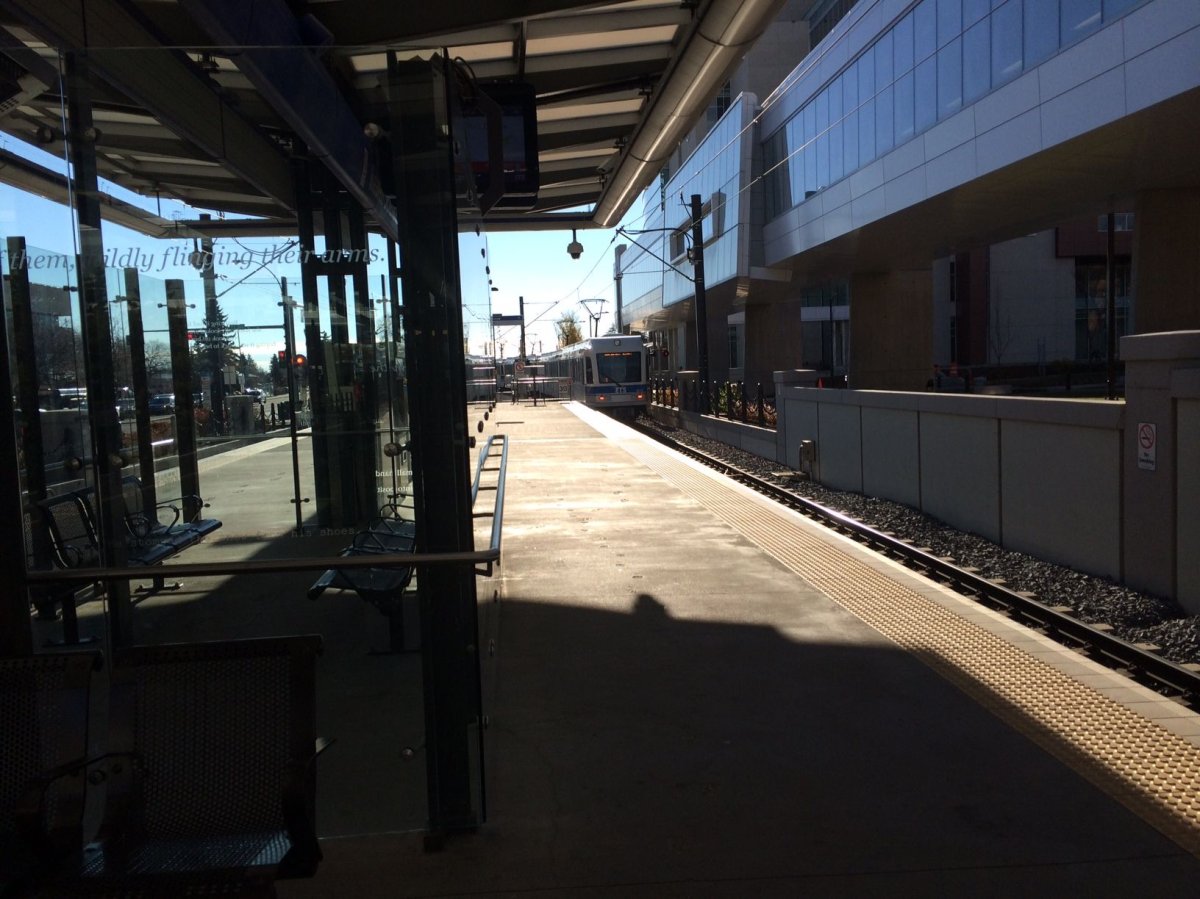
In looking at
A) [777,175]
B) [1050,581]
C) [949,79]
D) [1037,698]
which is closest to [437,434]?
[1037,698]

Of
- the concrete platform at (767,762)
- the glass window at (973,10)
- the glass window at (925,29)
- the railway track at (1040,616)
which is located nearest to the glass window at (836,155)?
the glass window at (925,29)

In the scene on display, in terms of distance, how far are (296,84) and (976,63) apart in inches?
793

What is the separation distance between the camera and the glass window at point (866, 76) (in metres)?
27.0

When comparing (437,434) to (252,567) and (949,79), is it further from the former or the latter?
(949,79)

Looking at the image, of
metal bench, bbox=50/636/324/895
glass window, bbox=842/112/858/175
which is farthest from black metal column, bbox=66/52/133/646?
glass window, bbox=842/112/858/175

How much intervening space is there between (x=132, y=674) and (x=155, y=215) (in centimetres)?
183

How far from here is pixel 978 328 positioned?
5962 cm

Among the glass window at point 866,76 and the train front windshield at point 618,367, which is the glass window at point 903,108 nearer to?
the glass window at point 866,76

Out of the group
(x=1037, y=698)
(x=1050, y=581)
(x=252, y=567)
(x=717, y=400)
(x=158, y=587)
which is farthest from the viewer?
(x=717, y=400)

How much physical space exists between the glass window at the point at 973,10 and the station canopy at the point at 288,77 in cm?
1474

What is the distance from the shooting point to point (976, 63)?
21625 mm

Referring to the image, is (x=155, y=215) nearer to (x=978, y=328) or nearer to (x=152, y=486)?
(x=152, y=486)

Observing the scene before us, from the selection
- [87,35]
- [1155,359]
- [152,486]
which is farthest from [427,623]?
[1155,359]

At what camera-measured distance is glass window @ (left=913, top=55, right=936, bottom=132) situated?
77.4ft
